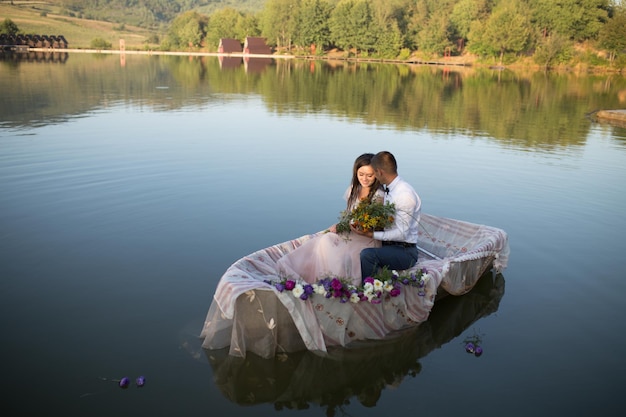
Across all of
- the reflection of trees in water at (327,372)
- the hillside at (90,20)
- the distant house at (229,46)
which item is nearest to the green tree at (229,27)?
the distant house at (229,46)

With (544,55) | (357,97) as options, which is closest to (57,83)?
(357,97)

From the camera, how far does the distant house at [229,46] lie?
98812 mm

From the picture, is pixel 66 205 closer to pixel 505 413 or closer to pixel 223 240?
pixel 223 240

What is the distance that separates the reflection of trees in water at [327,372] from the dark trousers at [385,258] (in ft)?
2.23

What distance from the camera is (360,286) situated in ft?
17.6

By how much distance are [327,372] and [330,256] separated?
1203 millimetres

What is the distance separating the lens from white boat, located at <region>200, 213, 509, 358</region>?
486 cm

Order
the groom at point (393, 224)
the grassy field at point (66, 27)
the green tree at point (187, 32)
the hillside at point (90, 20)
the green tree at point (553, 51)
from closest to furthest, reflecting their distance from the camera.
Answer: the groom at point (393, 224) < the green tree at point (553, 51) < the green tree at point (187, 32) < the grassy field at point (66, 27) < the hillside at point (90, 20)

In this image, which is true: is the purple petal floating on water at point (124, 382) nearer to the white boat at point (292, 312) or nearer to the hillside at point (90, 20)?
the white boat at point (292, 312)

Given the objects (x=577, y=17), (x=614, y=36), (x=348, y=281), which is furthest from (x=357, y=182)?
(x=577, y=17)

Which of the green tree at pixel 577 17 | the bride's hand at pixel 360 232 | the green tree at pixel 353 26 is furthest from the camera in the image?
the green tree at pixel 353 26

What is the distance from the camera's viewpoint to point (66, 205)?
9.18 meters

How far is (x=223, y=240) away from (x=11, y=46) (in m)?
93.3

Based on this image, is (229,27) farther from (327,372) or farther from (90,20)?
(327,372)
